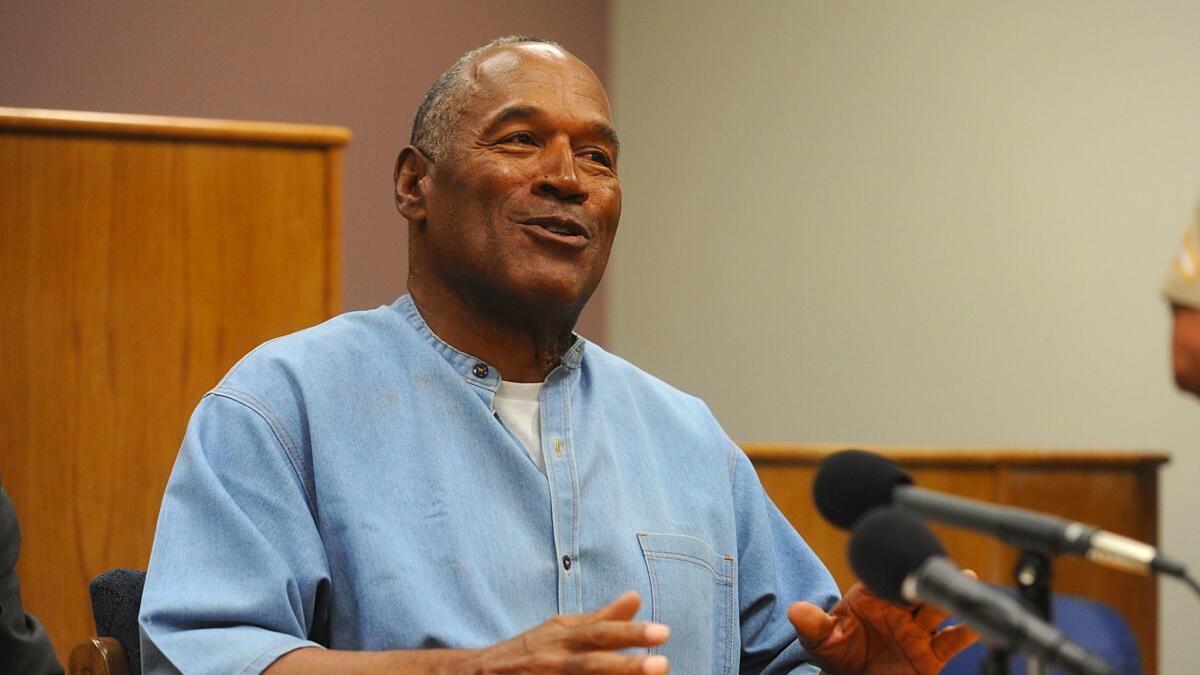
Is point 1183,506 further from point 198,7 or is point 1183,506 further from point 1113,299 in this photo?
point 198,7

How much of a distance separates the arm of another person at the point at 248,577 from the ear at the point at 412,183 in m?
0.40

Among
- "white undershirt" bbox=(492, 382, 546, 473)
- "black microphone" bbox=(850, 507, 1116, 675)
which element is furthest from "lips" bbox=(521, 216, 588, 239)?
"black microphone" bbox=(850, 507, 1116, 675)

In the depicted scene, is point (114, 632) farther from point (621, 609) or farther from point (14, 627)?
point (621, 609)

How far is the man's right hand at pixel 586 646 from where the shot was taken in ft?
4.43

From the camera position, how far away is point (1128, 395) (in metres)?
4.20

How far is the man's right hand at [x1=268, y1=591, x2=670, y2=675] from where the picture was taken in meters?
1.36

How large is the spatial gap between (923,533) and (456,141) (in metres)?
1.00

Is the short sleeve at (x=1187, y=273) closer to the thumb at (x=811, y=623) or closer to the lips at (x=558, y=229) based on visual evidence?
the thumb at (x=811, y=623)

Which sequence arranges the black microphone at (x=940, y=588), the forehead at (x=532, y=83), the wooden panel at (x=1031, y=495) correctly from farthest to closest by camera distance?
1. the wooden panel at (x=1031, y=495)
2. the forehead at (x=532, y=83)
3. the black microphone at (x=940, y=588)

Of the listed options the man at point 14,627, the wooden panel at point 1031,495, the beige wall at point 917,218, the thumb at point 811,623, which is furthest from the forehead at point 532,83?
the beige wall at point 917,218

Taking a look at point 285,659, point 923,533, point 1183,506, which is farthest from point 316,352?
point 1183,506

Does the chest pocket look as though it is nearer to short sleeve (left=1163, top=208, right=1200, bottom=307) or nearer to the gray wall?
short sleeve (left=1163, top=208, right=1200, bottom=307)

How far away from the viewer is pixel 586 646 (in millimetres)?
1382

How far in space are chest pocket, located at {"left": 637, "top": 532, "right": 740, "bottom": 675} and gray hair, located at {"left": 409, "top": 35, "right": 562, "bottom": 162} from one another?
582mm
